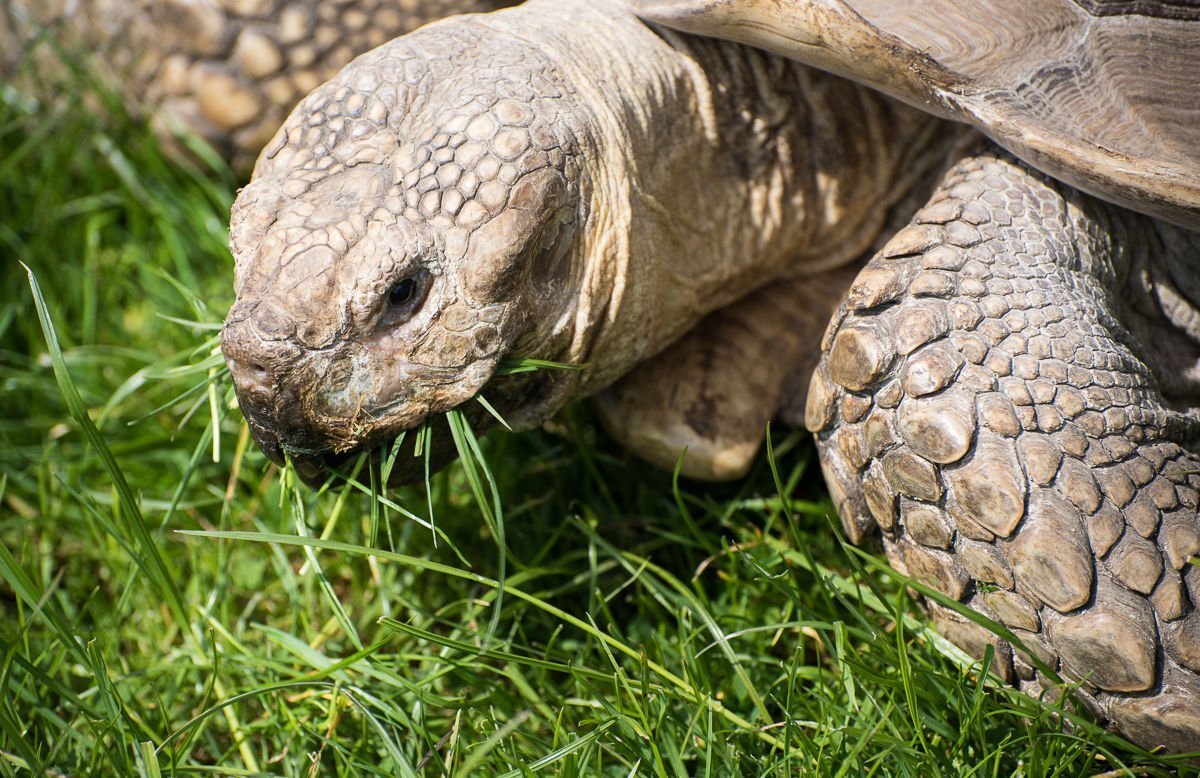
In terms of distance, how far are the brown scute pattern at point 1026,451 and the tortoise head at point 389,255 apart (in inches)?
20.5

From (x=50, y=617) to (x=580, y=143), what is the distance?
3.68 ft

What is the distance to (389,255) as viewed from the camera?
1.39 m

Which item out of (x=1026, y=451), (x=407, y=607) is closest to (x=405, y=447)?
(x=407, y=607)

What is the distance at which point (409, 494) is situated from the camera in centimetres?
206

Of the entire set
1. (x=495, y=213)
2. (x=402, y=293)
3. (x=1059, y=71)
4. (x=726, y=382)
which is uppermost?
(x=1059, y=71)

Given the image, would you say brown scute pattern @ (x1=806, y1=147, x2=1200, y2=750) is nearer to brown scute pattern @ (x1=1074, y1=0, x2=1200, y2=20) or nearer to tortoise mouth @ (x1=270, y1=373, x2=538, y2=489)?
brown scute pattern @ (x1=1074, y1=0, x2=1200, y2=20)

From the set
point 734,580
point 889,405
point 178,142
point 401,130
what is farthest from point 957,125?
point 178,142

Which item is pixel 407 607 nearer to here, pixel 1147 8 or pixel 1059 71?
pixel 1059 71

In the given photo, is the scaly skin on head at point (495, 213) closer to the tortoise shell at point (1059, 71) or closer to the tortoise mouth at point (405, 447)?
the tortoise mouth at point (405, 447)

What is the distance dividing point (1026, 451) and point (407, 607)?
1.17 m

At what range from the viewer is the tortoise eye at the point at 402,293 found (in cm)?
141

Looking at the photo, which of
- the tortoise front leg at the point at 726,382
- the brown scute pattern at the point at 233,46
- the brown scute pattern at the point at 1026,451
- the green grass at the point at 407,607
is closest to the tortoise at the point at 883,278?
the brown scute pattern at the point at 1026,451

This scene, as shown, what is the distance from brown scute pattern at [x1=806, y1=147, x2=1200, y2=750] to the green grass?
10 cm

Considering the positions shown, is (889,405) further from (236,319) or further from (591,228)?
(236,319)
